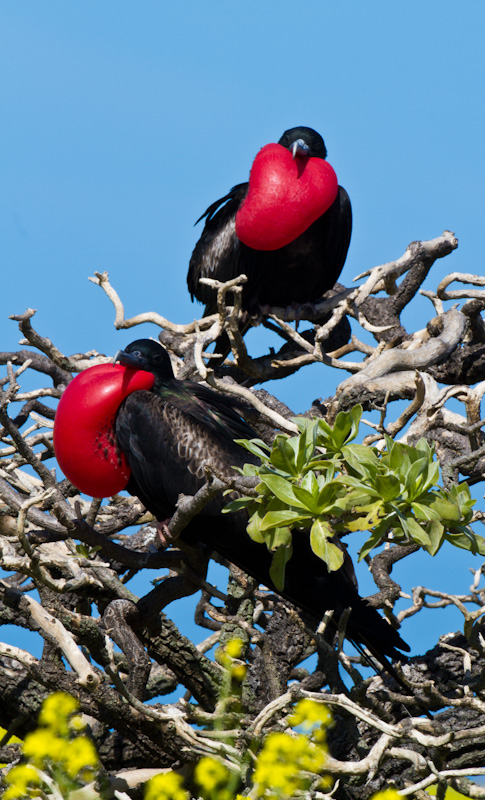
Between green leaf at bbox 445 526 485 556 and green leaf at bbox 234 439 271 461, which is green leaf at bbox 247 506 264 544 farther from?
green leaf at bbox 445 526 485 556

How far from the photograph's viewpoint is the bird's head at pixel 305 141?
5738 millimetres

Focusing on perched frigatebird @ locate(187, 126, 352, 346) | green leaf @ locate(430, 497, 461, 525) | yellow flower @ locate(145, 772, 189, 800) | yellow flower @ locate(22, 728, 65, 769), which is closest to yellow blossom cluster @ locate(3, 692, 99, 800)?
yellow flower @ locate(22, 728, 65, 769)

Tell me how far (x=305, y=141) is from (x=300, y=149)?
306 mm

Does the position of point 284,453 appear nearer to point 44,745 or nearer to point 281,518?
point 281,518

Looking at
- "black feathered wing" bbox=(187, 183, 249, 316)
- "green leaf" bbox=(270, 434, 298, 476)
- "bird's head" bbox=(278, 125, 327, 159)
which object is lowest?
"green leaf" bbox=(270, 434, 298, 476)

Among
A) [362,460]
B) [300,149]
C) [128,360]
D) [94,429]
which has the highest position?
[300,149]

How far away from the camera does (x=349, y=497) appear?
2.40m

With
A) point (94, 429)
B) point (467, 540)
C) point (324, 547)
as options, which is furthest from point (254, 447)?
point (94, 429)

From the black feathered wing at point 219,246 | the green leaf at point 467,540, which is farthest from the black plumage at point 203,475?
the black feathered wing at point 219,246

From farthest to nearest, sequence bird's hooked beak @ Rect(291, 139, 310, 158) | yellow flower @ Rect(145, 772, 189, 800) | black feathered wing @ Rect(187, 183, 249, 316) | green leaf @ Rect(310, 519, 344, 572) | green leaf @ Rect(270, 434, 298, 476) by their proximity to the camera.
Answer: black feathered wing @ Rect(187, 183, 249, 316) < bird's hooked beak @ Rect(291, 139, 310, 158) < green leaf @ Rect(270, 434, 298, 476) < green leaf @ Rect(310, 519, 344, 572) < yellow flower @ Rect(145, 772, 189, 800)

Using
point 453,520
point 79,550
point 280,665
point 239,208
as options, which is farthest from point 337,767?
point 239,208

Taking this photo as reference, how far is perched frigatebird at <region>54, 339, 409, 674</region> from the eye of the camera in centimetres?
344

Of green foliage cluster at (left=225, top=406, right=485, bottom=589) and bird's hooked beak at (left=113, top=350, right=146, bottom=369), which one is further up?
bird's hooked beak at (left=113, top=350, right=146, bottom=369)

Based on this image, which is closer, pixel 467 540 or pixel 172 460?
pixel 467 540
